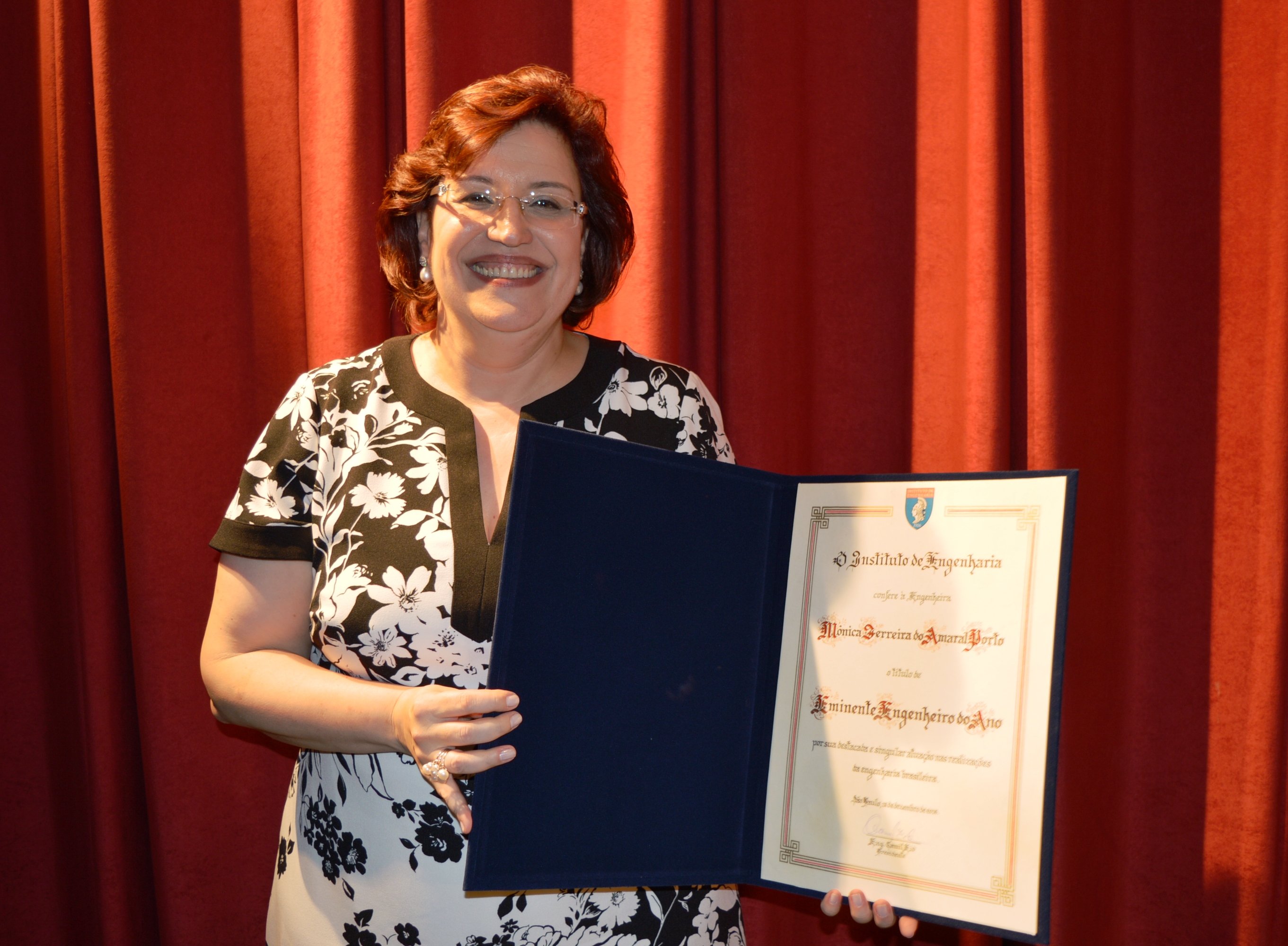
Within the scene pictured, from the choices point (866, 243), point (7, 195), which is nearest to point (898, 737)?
point (866, 243)

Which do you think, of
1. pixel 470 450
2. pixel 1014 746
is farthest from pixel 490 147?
pixel 1014 746

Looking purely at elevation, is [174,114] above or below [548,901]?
above

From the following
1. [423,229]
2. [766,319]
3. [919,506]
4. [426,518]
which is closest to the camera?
[919,506]

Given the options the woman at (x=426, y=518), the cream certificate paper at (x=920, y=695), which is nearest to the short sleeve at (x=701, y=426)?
the woman at (x=426, y=518)

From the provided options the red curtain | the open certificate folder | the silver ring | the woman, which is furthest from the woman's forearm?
the red curtain

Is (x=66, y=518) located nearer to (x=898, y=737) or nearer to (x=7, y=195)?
(x=7, y=195)

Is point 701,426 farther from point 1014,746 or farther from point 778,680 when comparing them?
point 1014,746

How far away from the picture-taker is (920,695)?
1176mm

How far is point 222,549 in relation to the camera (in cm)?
136

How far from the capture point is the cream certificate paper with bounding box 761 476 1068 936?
3.63 ft

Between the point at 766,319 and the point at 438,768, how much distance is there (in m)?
1.17

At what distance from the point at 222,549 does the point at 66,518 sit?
3.49 ft

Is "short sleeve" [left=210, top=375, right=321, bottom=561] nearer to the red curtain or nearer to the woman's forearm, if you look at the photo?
the woman's forearm

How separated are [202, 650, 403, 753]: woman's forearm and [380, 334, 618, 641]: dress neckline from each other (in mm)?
144
